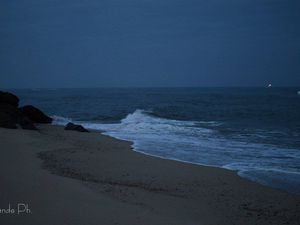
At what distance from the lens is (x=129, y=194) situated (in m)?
7.48

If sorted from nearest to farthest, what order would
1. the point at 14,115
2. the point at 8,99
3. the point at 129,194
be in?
the point at 129,194 → the point at 14,115 → the point at 8,99

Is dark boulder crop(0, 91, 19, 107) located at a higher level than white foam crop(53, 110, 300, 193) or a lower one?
higher

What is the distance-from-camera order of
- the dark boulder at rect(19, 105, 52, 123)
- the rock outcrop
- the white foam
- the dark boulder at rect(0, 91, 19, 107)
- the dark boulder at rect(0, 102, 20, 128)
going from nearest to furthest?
the white foam < the dark boulder at rect(0, 102, 20, 128) < the rock outcrop < the dark boulder at rect(0, 91, 19, 107) < the dark boulder at rect(19, 105, 52, 123)

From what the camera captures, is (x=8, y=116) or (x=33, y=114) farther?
(x=33, y=114)

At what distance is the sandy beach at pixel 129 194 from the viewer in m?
6.02

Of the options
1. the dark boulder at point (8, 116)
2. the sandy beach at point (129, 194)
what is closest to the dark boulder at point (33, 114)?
the dark boulder at point (8, 116)

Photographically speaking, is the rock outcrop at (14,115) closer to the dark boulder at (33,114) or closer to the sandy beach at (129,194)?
the dark boulder at (33,114)

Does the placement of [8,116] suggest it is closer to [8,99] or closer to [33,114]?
[8,99]

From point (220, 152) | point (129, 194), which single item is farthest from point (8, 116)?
point (129, 194)

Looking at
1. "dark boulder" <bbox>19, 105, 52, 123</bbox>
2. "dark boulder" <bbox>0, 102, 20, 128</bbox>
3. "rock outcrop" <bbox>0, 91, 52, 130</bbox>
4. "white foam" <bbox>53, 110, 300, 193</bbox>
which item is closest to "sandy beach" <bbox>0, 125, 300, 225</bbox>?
"white foam" <bbox>53, 110, 300, 193</bbox>

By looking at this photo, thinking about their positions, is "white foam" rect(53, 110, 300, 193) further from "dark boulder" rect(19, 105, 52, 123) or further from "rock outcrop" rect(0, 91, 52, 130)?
"dark boulder" rect(19, 105, 52, 123)

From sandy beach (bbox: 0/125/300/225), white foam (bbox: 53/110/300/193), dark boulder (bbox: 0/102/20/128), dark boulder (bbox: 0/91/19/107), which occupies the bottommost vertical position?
white foam (bbox: 53/110/300/193)

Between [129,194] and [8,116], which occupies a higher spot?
[8,116]

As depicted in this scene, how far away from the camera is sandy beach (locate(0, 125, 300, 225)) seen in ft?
19.7
